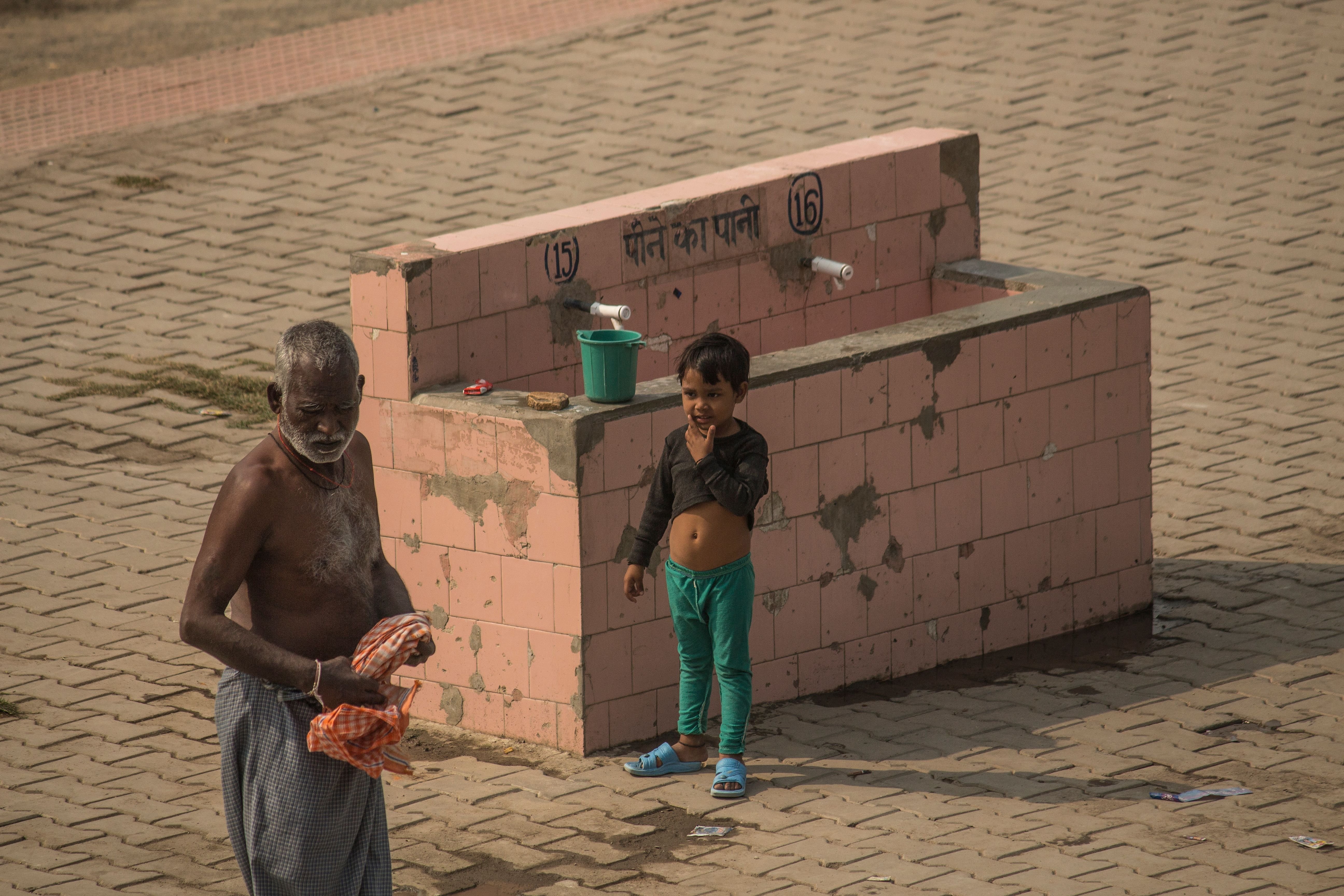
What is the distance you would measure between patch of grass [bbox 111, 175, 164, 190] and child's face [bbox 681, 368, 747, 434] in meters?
8.60

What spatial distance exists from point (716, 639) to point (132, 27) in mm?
13635

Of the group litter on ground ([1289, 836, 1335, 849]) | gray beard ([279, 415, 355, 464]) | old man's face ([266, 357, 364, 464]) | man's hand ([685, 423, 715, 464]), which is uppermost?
old man's face ([266, 357, 364, 464])

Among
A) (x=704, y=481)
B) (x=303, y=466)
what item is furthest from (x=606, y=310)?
(x=303, y=466)

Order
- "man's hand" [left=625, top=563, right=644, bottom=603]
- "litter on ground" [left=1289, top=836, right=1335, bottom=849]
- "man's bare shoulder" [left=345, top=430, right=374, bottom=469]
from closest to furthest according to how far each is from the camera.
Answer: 1. "man's bare shoulder" [left=345, top=430, right=374, bottom=469]
2. "litter on ground" [left=1289, top=836, right=1335, bottom=849]
3. "man's hand" [left=625, top=563, right=644, bottom=603]

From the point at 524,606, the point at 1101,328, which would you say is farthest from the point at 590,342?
the point at 1101,328

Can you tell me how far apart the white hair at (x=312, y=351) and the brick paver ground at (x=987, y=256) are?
78.5 inches

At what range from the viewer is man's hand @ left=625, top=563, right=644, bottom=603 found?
6.10 m

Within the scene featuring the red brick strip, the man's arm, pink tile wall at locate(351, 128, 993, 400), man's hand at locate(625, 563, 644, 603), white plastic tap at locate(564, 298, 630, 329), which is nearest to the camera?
the man's arm

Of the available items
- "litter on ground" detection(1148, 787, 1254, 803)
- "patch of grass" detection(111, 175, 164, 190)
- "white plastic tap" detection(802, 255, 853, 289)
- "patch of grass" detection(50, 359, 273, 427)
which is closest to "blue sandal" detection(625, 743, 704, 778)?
"litter on ground" detection(1148, 787, 1254, 803)

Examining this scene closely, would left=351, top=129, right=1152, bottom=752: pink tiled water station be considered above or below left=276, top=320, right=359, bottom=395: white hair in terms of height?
below

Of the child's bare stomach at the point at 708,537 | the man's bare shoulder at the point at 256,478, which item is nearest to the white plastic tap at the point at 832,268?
the child's bare stomach at the point at 708,537

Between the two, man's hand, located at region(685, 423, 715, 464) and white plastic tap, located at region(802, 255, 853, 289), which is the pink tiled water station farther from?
man's hand, located at region(685, 423, 715, 464)

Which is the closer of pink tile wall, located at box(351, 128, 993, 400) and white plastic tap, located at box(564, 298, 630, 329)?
pink tile wall, located at box(351, 128, 993, 400)

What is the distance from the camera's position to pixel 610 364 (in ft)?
20.9
